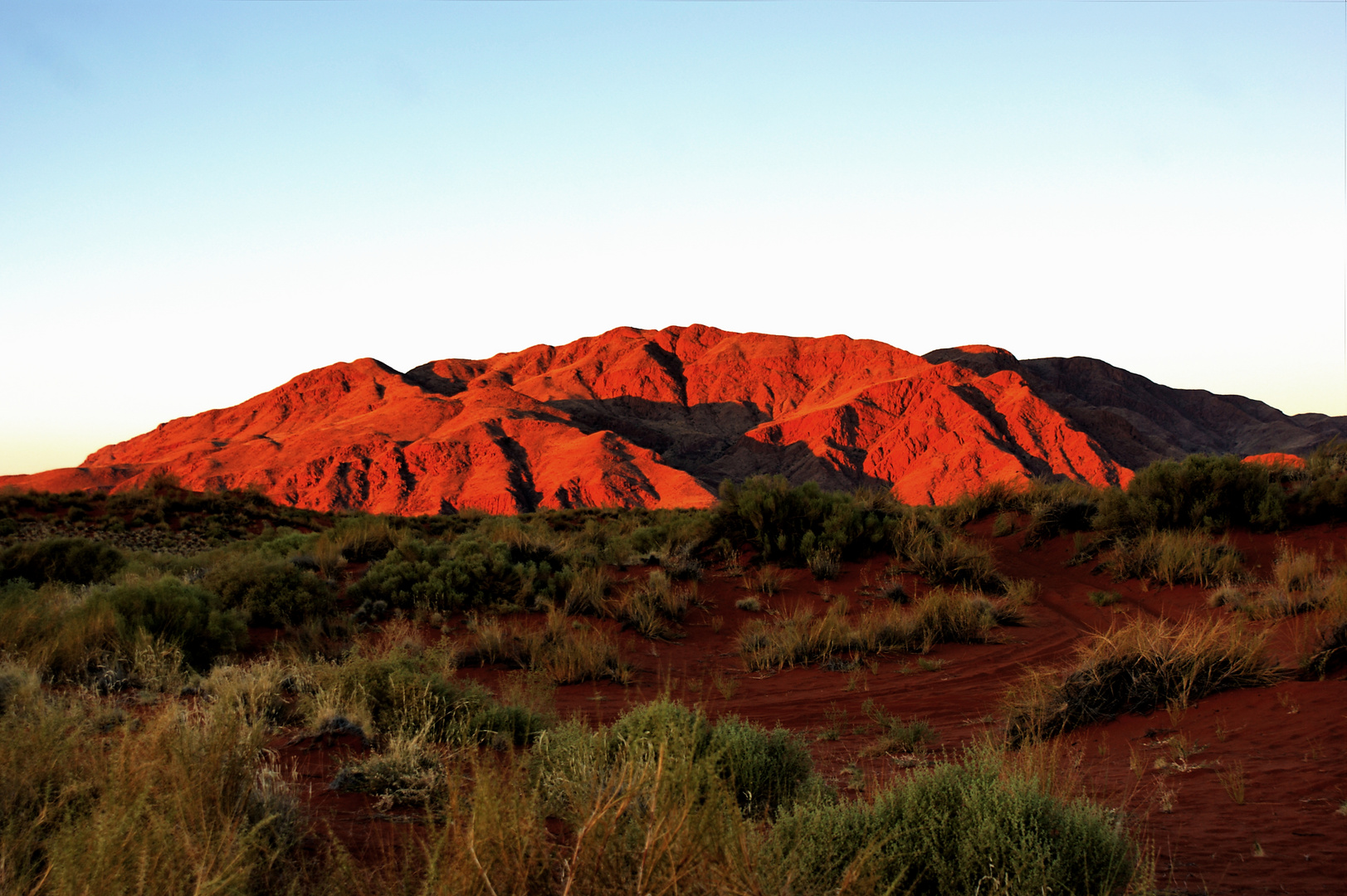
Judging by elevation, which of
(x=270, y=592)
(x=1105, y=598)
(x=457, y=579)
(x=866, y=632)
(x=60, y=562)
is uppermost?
(x=60, y=562)

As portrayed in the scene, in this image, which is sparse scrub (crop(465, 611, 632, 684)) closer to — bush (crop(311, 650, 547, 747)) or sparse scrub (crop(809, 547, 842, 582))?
bush (crop(311, 650, 547, 747))

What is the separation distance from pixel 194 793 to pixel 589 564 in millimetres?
13091

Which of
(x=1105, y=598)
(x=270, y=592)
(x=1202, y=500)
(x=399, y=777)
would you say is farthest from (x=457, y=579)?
(x=1202, y=500)

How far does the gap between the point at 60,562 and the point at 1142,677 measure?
59.5ft

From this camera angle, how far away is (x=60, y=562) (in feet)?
54.0

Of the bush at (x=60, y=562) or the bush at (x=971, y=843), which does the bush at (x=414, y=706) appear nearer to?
the bush at (x=971, y=843)

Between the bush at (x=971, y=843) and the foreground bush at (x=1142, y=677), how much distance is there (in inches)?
152

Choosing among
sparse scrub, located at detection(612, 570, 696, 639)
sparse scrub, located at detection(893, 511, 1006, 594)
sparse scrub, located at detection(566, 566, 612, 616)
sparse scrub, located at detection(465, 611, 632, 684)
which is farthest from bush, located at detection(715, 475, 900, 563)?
sparse scrub, located at detection(465, 611, 632, 684)

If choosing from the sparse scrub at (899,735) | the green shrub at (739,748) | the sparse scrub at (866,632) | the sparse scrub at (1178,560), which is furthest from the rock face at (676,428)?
the green shrub at (739,748)

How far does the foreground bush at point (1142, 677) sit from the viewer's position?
7.69 metres

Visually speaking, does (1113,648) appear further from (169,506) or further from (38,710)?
(169,506)

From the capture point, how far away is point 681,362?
393 ft

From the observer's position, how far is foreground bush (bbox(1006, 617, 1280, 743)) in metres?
7.69

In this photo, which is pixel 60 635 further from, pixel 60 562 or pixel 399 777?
pixel 60 562
